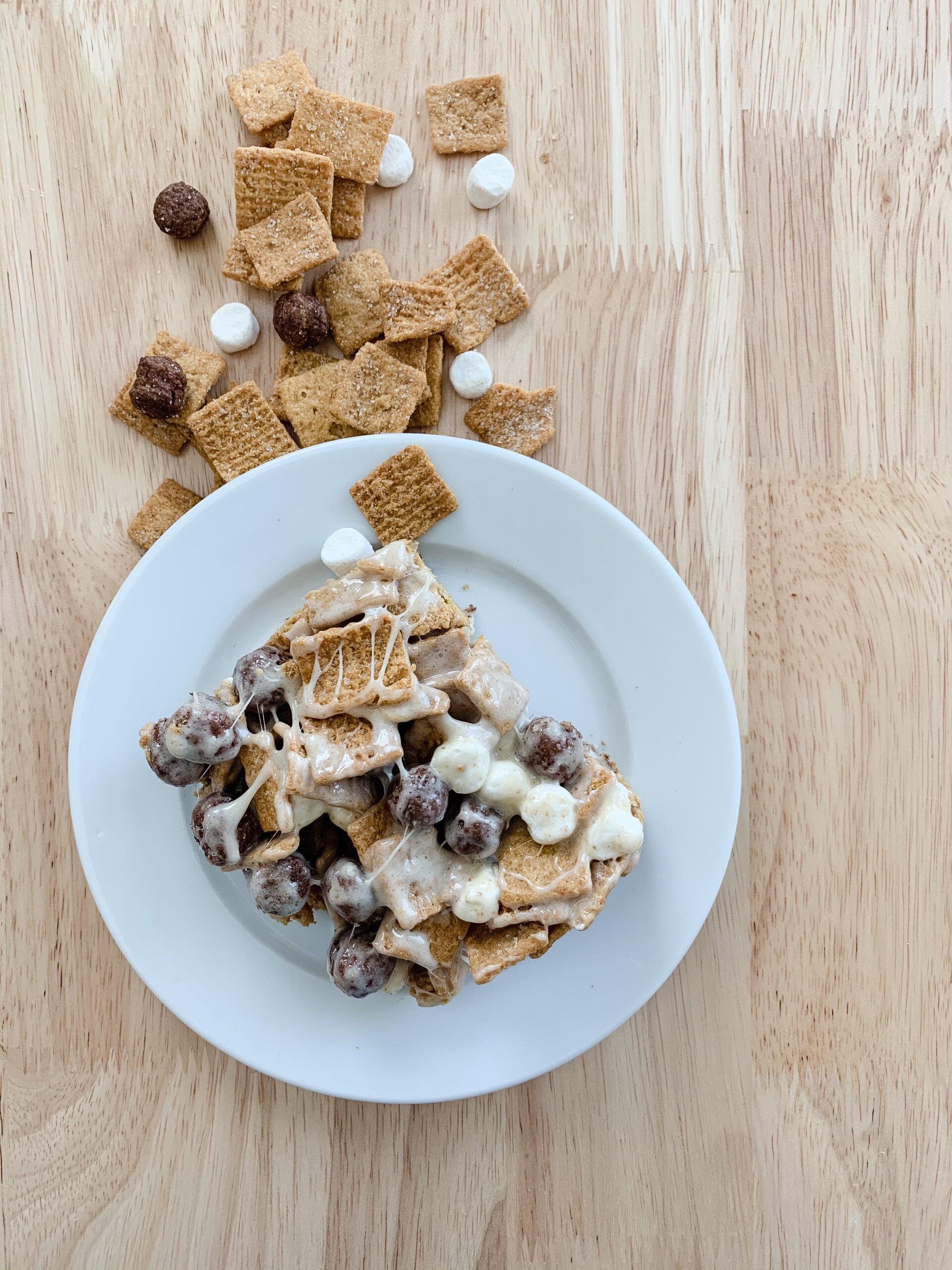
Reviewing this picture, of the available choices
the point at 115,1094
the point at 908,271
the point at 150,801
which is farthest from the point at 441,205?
the point at 115,1094

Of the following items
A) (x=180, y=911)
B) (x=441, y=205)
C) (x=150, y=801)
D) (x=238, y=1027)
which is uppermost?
(x=441, y=205)

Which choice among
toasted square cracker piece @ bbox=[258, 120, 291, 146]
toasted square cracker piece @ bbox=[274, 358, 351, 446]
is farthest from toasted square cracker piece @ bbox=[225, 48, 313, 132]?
toasted square cracker piece @ bbox=[274, 358, 351, 446]

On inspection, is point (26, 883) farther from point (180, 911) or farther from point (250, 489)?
point (250, 489)

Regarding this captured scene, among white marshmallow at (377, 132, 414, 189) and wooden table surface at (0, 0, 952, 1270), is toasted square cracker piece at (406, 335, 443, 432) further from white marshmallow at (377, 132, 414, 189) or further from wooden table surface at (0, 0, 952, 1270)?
white marshmallow at (377, 132, 414, 189)

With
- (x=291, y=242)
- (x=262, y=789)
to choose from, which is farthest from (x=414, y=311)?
(x=262, y=789)

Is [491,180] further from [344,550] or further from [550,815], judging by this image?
[550,815]

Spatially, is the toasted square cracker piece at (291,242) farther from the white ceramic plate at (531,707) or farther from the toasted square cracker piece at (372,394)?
the white ceramic plate at (531,707)

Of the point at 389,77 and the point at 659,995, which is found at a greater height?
the point at 389,77
